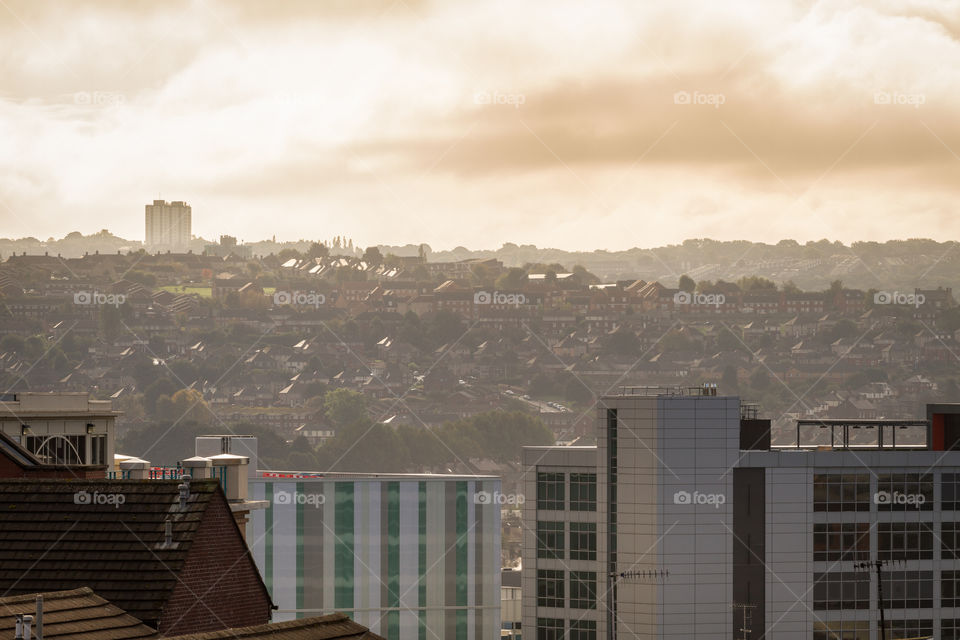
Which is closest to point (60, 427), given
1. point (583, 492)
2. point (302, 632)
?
point (302, 632)

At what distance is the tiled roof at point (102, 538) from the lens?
20.3m

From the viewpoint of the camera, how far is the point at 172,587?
20.2 m

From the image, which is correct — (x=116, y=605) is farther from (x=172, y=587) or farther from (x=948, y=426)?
(x=948, y=426)

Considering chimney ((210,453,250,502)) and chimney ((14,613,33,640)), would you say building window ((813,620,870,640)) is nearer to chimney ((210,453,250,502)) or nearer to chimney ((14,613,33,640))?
chimney ((210,453,250,502))

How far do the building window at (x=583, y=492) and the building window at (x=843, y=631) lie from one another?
1715 cm

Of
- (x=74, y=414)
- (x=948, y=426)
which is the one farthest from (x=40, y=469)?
(x=948, y=426)

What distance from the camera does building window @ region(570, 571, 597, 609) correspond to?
95500 millimetres

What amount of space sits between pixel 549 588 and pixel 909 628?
2346 centimetres

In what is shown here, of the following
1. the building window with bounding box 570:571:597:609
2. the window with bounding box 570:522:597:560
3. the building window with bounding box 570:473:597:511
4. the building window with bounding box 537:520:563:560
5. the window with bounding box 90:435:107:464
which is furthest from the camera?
the building window with bounding box 570:473:597:511

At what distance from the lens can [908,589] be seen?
90.7 metres

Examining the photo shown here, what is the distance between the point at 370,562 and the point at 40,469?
110 m

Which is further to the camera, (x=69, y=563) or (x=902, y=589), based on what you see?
(x=902, y=589)

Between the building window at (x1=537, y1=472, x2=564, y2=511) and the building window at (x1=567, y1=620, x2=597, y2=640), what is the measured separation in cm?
800

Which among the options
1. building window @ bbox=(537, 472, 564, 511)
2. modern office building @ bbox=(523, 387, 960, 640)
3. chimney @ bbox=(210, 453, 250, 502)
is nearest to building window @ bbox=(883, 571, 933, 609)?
modern office building @ bbox=(523, 387, 960, 640)
